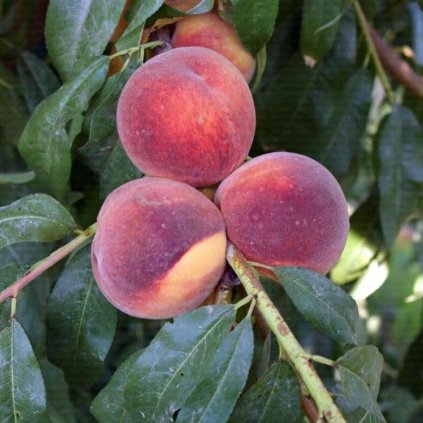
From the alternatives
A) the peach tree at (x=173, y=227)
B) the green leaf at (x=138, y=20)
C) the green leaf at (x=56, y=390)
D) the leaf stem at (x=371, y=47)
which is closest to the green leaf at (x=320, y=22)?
the peach tree at (x=173, y=227)

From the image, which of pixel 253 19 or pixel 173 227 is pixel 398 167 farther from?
pixel 173 227

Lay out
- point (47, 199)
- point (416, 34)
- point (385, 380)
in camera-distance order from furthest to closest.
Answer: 1. point (385, 380)
2. point (416, 34)
3. point (47, 199)

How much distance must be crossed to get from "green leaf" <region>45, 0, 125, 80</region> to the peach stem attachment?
1.06 feet

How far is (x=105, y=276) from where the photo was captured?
67 centimetres

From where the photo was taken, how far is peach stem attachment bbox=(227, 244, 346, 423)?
0.58 meters

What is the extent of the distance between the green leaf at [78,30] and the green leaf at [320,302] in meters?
0.34

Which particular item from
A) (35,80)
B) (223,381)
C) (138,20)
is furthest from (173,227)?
(35,80)

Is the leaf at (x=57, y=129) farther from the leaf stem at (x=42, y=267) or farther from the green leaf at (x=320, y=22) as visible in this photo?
the green leaf at (x=320, y=22)

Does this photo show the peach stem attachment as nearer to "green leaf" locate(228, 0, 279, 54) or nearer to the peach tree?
the peach tree

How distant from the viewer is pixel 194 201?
2.23ft

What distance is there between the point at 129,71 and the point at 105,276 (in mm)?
245

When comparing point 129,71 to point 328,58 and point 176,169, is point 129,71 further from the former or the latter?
point 328,58

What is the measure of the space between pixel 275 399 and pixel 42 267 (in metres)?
0.26

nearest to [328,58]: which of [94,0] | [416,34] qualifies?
[416,34]
